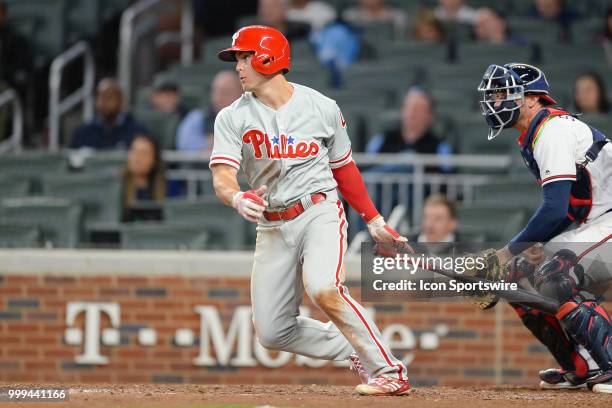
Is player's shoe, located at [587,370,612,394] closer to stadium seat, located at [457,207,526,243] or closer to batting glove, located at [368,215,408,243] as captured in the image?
batting glove, located at [368,215,408,243]

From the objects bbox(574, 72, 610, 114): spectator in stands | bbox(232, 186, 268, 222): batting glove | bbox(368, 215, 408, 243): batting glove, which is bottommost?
bbox(368, 215, 408, 243): batting glove

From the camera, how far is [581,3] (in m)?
14.3

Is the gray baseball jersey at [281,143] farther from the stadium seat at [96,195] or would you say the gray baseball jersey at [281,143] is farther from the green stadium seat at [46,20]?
the green stadium seat at [46,20]

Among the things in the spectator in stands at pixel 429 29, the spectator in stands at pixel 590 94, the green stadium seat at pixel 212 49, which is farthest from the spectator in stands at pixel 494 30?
the green stadium seat at pixel 212 49

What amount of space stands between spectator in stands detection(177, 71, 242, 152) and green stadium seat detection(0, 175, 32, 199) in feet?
4.63

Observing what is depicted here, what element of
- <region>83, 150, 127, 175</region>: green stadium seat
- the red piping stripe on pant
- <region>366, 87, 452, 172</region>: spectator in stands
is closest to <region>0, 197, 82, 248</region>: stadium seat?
<region>83, 150, 127, 175</region>: green stadium seat

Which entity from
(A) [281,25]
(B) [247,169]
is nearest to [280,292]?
(B) [247,169]

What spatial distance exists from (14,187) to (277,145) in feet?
17.5

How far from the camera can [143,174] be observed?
1095 centimetres

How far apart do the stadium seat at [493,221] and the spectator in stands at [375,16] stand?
179 inches

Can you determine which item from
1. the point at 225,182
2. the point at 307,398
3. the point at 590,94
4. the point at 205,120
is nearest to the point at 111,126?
the point at 205,120

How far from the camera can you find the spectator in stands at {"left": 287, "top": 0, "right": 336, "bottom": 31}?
14.3 meters

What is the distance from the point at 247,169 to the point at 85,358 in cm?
380

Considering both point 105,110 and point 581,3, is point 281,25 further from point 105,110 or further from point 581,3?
point 581,3
